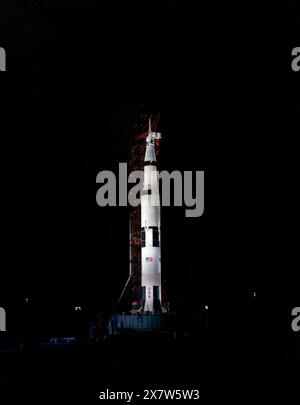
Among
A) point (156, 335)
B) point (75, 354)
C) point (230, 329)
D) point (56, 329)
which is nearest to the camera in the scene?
point (75, 354)

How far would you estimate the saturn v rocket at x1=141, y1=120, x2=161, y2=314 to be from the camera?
5859cm

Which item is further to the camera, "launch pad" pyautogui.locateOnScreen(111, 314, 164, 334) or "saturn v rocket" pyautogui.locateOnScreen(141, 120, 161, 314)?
"saturn v rocket" pyautogui.locateOnScreen(141, 120, 161, 314)

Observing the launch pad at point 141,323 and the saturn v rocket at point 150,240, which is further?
the saturn v rocket at point 150,240

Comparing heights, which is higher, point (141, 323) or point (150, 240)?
point (150, 240)

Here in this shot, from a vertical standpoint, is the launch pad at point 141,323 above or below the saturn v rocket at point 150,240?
below

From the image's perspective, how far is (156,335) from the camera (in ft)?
168

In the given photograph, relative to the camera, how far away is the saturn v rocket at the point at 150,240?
58594 millimetres

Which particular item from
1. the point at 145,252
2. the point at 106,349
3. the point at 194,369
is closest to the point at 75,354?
the point at 106,349

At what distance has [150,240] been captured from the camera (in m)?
59.2

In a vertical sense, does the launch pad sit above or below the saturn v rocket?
below

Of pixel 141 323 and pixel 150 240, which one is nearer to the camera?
pixel 141 323
